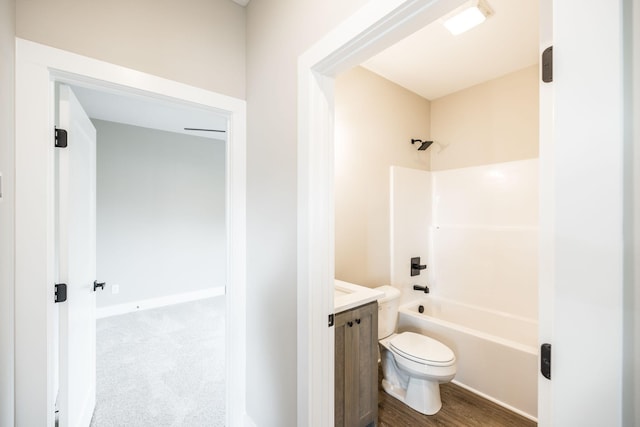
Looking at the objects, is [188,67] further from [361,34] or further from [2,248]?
[2,248]

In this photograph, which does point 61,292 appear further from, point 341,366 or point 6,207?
point 341,366

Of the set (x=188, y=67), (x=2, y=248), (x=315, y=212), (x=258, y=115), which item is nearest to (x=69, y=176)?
(x=2, y=248)

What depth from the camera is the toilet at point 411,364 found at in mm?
1796

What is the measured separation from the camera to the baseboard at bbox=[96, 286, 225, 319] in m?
3.55

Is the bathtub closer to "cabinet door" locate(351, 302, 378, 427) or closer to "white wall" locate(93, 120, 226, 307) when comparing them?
"cabinet door" locate(351, 302, 378, 427)

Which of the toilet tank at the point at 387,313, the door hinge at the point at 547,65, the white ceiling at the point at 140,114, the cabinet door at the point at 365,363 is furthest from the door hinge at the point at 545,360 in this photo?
the white ceiling at the point at 140,114

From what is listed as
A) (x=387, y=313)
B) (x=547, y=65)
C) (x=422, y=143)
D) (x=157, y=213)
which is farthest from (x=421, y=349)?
(x=157, y=213)

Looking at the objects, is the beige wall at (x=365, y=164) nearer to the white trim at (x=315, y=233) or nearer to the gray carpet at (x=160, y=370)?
the white trim at (x=315, y=233)

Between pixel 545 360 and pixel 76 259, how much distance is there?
2035 millimetres

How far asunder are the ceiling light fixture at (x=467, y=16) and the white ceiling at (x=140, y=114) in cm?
203

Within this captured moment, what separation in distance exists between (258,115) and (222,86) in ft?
1.00

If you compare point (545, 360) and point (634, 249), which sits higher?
point (634, 249)

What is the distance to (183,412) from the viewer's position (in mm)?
1863

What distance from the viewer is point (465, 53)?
7.31ft
